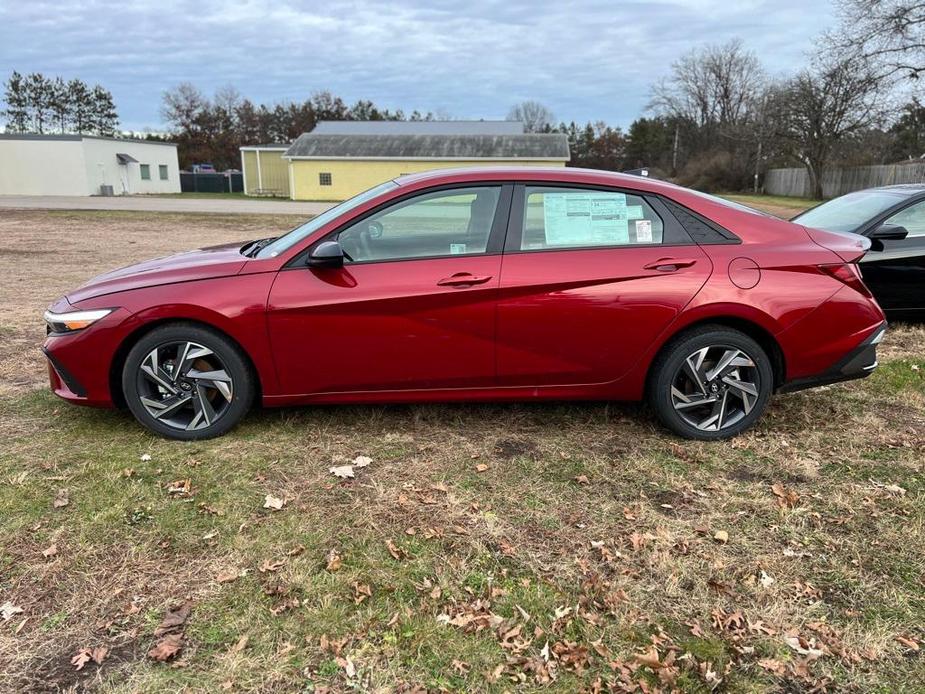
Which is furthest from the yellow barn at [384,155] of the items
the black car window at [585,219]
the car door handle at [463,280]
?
the car door handle at [463,280]

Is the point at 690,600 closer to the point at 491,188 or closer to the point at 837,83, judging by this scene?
the point at 491,188

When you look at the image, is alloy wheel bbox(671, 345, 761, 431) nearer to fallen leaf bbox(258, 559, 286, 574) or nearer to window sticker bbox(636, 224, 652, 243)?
window sticker bbox(636, 224, 652, 243)

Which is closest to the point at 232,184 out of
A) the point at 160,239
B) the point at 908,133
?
the point at 160,239

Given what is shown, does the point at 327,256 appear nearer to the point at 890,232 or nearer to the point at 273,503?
the point at 273,503

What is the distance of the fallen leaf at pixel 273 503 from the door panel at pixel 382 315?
2.66 ft

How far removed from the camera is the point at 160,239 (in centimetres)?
1656

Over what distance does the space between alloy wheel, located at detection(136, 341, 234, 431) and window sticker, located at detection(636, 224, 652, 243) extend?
8.30 feet

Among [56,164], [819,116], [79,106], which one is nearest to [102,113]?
[79,106]

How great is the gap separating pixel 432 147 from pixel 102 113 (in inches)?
1966

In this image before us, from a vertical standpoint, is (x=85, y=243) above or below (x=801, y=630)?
above

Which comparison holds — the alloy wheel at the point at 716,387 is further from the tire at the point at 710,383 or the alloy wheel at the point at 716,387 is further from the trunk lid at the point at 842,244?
the trunk lid at the point at 842,244

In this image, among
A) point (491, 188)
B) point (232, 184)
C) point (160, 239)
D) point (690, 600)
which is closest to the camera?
point (690, 600)

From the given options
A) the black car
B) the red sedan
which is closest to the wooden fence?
the black car

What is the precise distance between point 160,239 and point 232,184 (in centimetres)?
4003
